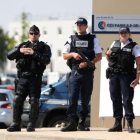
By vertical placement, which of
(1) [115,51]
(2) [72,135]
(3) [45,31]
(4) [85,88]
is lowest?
(2) [72,135]

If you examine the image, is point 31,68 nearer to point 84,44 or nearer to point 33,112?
point 33,112

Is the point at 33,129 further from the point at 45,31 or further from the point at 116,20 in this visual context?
the point at 45,31

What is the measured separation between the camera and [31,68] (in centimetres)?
947

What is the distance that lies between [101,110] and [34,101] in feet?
6.72

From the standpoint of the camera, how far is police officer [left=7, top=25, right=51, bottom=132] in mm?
9477

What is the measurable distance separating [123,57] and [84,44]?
2.20ft

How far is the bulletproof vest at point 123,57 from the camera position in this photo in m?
9.30

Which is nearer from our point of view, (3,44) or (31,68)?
(31,68)

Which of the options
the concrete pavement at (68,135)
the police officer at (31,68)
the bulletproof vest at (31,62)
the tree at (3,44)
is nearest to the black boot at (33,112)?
the police officer at (31,68)

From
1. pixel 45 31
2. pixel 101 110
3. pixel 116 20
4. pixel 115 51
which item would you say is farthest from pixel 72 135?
pixel 45 31

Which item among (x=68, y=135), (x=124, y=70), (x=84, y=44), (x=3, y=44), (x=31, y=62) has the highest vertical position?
(x=3, y=44)

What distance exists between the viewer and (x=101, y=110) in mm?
11164

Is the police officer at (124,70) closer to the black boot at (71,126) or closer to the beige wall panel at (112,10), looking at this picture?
the black boot at (71,126)

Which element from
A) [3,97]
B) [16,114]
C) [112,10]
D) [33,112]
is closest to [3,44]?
[3,97]
